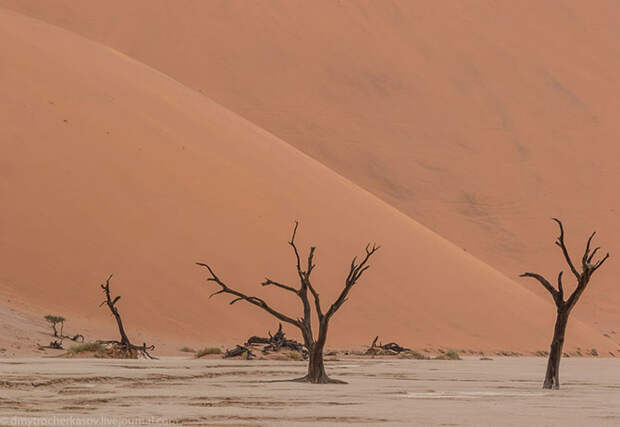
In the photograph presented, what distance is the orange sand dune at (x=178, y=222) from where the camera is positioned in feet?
116

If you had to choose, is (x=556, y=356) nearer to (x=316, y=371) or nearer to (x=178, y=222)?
(x=316, y=371)

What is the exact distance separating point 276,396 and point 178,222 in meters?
22.6

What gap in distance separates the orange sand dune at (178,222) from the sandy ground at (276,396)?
10.2m

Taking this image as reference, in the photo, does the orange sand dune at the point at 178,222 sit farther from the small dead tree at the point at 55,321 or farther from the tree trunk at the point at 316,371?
the tree trunk at the point at 316,371

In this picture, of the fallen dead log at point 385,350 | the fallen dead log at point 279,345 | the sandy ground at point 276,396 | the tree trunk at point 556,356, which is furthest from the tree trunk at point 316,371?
the fallen dead log at point 385,350

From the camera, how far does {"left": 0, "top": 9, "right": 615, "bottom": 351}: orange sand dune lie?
3541cm

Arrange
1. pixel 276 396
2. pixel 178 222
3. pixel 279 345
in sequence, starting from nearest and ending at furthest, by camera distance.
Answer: pixel 276 396, pixel 279 345, pixel 178 222

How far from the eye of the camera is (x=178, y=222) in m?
38.7

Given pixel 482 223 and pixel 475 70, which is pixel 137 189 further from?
pixel 475 70

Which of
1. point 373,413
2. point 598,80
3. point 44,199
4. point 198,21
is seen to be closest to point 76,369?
point 373,413

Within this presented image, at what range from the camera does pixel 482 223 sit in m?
57.9

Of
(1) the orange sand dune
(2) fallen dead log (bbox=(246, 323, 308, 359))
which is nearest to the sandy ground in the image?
(2) fallen dead log (bbox=(246, 323, 308, 359))

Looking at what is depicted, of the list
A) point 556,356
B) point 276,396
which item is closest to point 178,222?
point 556,356

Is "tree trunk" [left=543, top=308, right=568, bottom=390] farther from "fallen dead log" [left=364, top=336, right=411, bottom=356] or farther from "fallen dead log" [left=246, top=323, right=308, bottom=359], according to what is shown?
"fallen dead log" [left=364, top=336, right=411, bottom=356]
